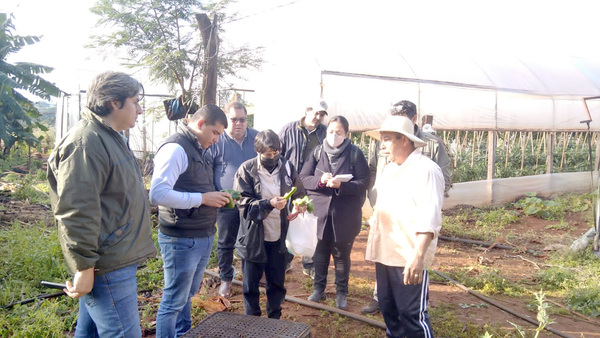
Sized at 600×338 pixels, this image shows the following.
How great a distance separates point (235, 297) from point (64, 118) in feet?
46.0

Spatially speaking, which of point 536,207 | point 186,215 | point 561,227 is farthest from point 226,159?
point 536,207

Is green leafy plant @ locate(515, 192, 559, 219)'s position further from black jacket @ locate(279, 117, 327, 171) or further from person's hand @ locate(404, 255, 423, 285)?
person's hand @ locate(404, 255, 423, 285)

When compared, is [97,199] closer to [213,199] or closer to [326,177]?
[213,199]

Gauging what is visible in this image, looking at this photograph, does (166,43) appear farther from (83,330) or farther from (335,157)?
(83,330)

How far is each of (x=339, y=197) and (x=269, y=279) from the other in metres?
1.15

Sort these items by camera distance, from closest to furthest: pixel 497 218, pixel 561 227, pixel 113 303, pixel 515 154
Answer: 1. pixel 113 303
2. pixel 561 227
3. pixel 497 218
4. pixel 515 154

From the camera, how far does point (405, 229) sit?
297 cm

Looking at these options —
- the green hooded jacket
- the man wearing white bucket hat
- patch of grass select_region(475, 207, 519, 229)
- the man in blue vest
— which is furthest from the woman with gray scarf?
patch of grass select_region(475, 207, 519, 229)

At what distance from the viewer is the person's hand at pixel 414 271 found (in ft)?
9.03

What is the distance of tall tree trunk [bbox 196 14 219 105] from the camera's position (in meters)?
7.28

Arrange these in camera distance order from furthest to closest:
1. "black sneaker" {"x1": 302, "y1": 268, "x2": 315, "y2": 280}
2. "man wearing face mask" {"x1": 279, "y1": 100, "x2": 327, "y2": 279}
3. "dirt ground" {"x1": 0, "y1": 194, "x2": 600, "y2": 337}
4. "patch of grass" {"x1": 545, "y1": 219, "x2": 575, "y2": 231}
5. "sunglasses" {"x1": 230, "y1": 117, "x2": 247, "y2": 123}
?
"patch of grass" {"x1": 545, "y1": 219, "x2": 575, "y2": 231}, "black sneaker" {"x1": 302, "y1": 268, "x2": 315, "y2": 280}, "man wearing face mask" {"x1": 279, "y1": 100, "x2": 327, "y2": 279}, "sunglasses" {"x1": 230, "y1": 117, "x2": 247, "y2": 123}, "dirt ground" {"x1": 0, "y1": 194, "x2": 600, "y2": 337}

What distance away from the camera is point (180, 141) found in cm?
296

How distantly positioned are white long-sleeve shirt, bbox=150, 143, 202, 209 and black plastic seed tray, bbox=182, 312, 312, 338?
2.83 ft

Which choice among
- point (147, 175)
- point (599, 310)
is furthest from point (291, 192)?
point (147, 175)
